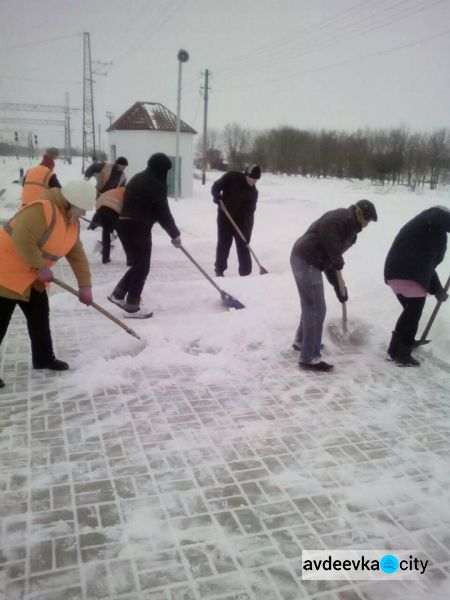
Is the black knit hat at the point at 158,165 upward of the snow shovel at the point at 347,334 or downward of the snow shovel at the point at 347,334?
upward

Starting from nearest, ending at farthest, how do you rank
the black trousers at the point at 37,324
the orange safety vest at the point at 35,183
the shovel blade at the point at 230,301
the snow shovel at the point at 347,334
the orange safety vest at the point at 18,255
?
1. the orange safety vest at the point at 18,255
2. the black trousers at the point at 37,324
3. the snow shovel at the point at 347,334
4. the shovel blade at the point at 230,301
5. the orange safety vest at the point at 35,183

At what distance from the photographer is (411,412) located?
354 centimetres

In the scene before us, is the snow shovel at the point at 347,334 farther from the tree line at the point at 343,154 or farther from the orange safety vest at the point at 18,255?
the tree line at the point at 343,154

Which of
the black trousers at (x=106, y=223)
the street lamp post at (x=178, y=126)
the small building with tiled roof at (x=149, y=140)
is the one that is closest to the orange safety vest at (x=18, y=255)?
the black trousers at (x=106, y=223)

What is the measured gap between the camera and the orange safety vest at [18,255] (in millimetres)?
3291

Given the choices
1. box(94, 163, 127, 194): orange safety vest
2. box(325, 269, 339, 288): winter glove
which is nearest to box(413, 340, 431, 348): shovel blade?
box(325, 269, 339, 288): winter glove

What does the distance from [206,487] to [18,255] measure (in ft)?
6.14

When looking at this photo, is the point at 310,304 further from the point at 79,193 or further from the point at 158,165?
the point at 158,165

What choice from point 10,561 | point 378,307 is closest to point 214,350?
point 378,307

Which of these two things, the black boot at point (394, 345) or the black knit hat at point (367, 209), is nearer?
the black knit hat at point (367, 209)

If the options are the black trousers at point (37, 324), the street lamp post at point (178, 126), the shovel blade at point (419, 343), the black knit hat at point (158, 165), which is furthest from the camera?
the street lamp post at point (178, 126)

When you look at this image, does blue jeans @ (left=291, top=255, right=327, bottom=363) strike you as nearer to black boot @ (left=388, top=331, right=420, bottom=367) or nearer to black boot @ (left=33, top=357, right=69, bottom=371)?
black boot @ (left=388, top=331, right=420, bottom=367)

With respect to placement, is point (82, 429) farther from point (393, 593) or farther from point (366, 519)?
point (393, 593)

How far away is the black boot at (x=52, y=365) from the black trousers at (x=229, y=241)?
10.9ft
